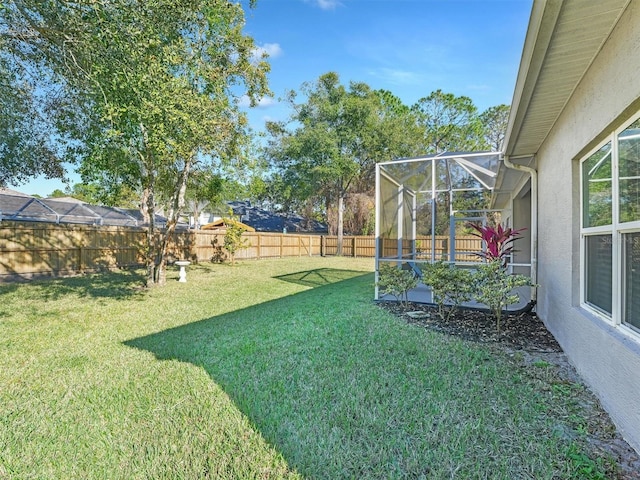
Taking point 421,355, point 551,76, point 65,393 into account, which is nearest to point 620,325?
point 421,355

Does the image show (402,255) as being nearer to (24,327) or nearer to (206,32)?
(206,32)

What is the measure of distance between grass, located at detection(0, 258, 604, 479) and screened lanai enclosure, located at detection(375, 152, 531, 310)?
8.74 feet

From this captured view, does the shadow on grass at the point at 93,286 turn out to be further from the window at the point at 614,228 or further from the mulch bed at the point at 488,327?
the window at the point at 614,228

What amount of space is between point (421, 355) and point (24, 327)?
18.0 feet

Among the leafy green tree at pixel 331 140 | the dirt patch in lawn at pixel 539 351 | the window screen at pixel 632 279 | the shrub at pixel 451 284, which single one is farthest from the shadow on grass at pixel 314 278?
the leafy green tree at pixel 331 140

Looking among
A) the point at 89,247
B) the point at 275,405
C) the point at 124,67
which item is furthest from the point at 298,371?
the point at 89,247

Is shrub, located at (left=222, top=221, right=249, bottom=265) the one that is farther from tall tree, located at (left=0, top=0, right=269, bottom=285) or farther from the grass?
the grass

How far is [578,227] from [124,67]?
18.2 feet

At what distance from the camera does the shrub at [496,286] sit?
185 inches

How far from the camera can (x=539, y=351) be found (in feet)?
12.9

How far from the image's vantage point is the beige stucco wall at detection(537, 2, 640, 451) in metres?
2.20

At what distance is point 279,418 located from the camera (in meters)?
2.56

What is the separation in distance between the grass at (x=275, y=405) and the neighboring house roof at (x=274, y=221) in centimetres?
2547

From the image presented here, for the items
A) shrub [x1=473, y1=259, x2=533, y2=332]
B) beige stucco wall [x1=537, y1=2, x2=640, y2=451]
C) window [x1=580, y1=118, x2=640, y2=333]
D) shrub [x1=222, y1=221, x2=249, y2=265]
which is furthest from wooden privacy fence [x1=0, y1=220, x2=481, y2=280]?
window [x1=580, y1=118, x2=640, y2=333]
